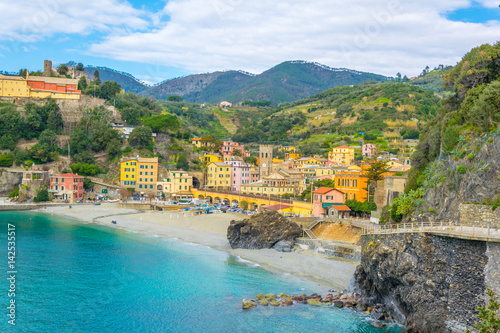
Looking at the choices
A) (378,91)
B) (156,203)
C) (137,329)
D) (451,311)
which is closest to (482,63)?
(451,311)

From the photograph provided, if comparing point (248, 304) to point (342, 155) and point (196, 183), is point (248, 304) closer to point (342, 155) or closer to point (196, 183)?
point (196, 183)

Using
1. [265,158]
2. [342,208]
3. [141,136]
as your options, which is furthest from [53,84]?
[342,208]

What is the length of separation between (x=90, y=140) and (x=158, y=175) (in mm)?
15177

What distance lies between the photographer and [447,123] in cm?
2862

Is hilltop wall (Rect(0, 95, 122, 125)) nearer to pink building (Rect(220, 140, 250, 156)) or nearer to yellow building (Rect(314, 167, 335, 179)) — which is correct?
pink building (Rect(220, 140, 250, 156))

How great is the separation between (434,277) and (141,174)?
58659 mm

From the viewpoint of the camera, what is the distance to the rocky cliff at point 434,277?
1584 centimetres

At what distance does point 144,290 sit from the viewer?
27.1 metres

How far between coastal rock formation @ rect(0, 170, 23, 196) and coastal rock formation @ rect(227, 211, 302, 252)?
43462 millimetres

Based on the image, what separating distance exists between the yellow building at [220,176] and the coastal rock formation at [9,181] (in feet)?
95.1

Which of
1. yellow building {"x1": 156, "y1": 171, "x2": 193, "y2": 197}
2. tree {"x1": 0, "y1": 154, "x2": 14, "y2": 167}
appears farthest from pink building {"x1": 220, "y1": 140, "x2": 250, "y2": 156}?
tree {"x1": 0, "y1": 154, "x2": 14, "y2": 167}

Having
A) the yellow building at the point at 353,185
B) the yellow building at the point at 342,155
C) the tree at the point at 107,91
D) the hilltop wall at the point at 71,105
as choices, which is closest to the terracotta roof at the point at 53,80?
the hilltop wall at the point at 71,105

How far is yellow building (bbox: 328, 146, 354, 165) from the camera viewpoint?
7300 cm

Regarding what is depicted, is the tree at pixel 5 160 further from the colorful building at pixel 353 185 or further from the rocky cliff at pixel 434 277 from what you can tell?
the rocky cliff at pixel 434 277
